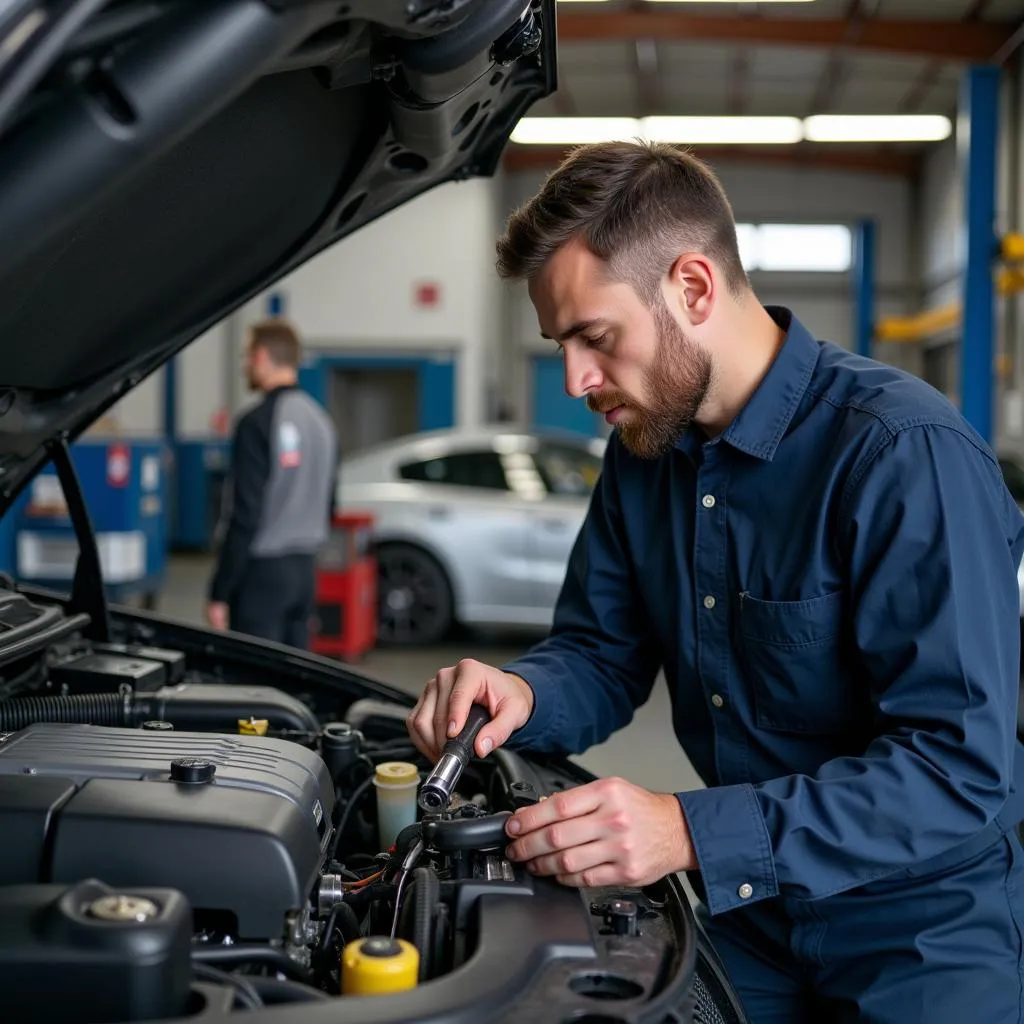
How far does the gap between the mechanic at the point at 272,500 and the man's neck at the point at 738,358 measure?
121 inches

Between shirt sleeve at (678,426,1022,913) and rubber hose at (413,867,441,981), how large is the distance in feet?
0.90

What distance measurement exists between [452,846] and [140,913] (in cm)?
37

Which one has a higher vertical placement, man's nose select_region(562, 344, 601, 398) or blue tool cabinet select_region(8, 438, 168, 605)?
man's nose select_region(562, 344, 601, 398)

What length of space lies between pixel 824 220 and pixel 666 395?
50.0ft

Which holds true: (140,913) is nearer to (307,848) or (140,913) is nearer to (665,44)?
(307,848)

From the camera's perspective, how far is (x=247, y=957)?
1.02 metres

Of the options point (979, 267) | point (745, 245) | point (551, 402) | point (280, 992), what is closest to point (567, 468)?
point (979, 267)

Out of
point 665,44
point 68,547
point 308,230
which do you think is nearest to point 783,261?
point 665,44

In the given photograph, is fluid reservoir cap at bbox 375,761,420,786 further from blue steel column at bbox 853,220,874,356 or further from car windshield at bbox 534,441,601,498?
blue steel column at bbox 853,220,874,356

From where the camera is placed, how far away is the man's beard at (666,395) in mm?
1431

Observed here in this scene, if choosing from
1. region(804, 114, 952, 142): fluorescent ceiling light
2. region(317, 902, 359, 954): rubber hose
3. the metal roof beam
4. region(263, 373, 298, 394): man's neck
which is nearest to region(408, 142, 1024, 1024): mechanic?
region(317, 902, 359, 954): rubber hose

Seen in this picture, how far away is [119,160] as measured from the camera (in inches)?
37.9

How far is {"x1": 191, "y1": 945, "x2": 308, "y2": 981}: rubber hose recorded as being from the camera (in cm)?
101

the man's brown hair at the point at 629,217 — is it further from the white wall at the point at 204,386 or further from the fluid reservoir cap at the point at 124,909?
the white wall at the point at 204,386
